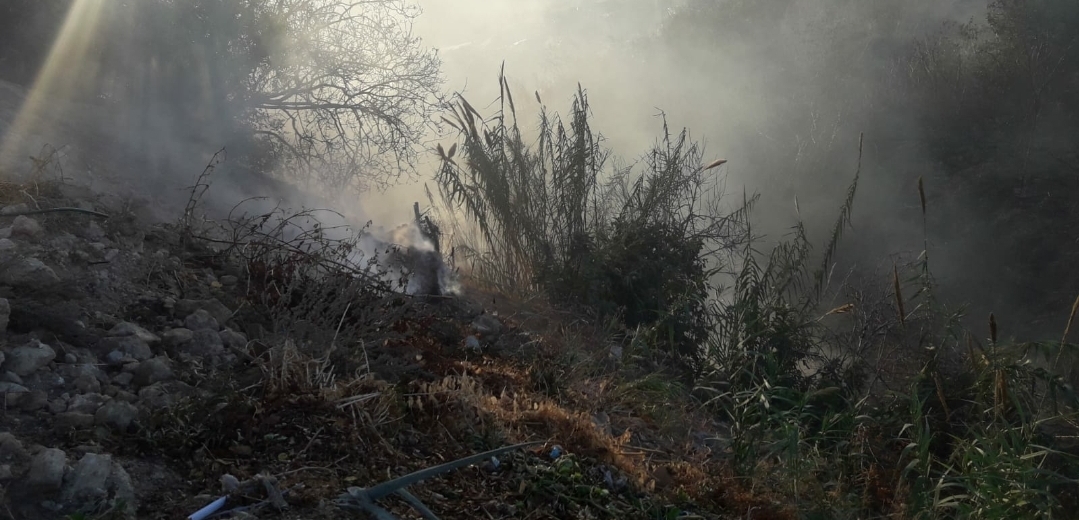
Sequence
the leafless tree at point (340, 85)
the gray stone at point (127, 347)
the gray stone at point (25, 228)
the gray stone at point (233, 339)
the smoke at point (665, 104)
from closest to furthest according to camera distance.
Result: the gray stone at point (127, 347), the gray stone at point (233, 339), the gray stone at point (25, 228), the smoke at point (665, 104), the leafless tree at point (340, 85)

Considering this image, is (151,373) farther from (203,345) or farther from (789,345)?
(789,345)

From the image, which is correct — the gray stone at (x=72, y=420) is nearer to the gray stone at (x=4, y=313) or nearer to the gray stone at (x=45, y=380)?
the gray stone at (x=45, y=380)

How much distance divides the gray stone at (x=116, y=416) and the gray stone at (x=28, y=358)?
0.28 metres

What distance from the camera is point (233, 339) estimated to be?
2.73m

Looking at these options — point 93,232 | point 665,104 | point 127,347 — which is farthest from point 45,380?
point 665,104

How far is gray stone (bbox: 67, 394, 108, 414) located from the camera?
2.10m

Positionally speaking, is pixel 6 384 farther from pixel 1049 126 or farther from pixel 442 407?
pixel 1049 126

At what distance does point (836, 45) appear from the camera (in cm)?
1644

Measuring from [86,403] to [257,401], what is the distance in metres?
0.42

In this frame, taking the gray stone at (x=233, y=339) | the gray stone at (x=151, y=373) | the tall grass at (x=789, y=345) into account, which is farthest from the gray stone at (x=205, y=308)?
the tall grass at (x=789, y=345)

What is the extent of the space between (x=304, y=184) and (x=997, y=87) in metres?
11.8

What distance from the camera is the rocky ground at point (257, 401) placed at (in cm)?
193

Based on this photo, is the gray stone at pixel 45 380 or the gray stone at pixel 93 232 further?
the gray stone at pixel 93 232

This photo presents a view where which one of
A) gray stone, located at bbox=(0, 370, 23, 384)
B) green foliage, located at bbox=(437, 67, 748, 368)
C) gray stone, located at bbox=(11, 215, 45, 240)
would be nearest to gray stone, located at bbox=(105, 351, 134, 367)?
gray stone, located at bbox=(0, 370, 23, 384)
